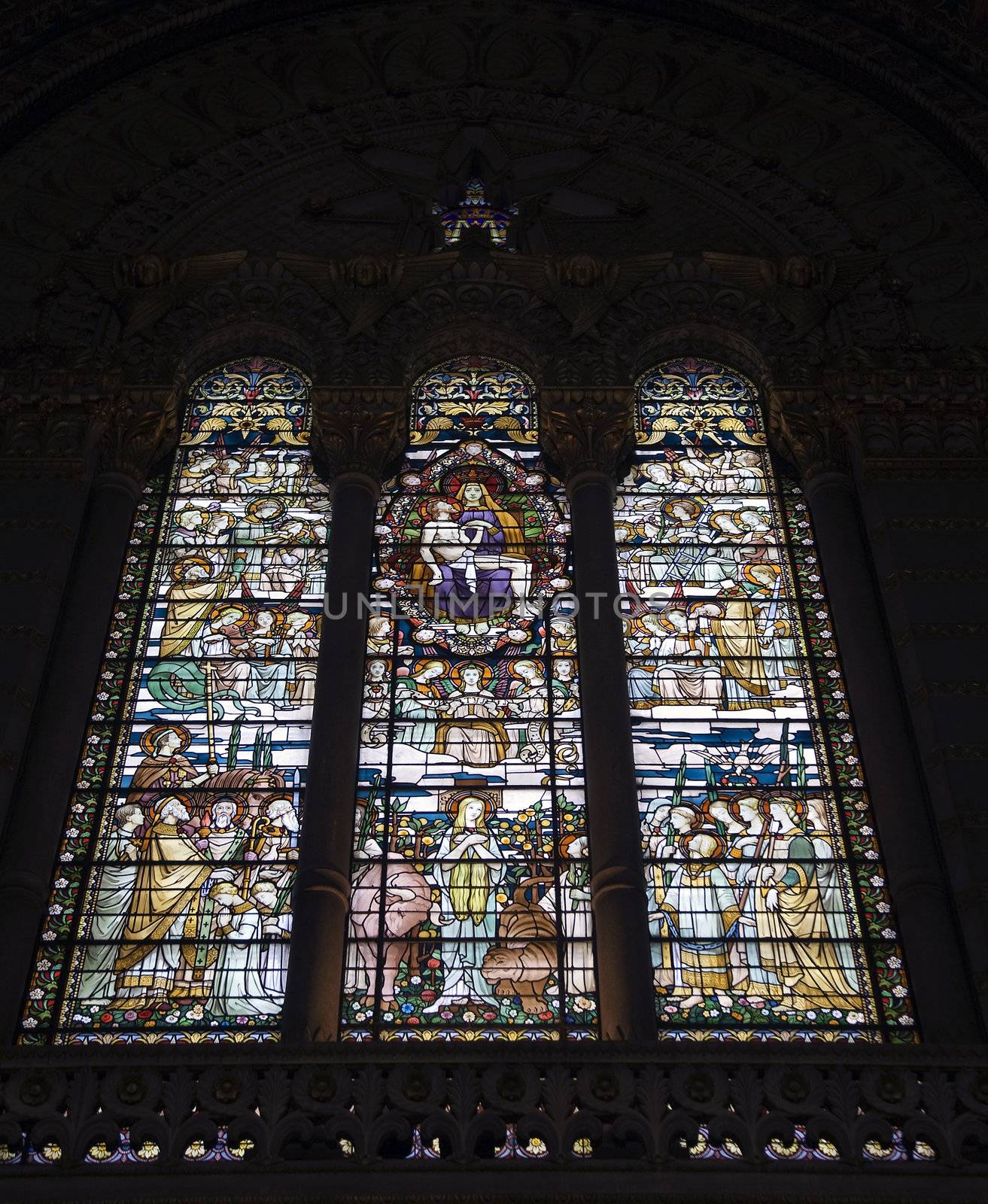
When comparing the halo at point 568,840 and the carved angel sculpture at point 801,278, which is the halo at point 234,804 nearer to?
the halo at point 568,840

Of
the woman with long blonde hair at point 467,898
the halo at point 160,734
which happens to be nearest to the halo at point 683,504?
the woman with long blonde hair at point 467,898

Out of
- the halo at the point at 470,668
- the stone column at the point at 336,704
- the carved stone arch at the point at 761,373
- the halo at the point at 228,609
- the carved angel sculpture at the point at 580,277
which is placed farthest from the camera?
the carved angel sculpture at the point at 580,277

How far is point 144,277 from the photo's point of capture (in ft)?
43.8

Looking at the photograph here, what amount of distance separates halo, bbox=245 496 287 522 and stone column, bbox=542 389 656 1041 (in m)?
1.96

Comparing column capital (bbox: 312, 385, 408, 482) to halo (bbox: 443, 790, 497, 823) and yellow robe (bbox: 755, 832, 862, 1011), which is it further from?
yellow robe (bbox: 755, 832, 862, 1011)

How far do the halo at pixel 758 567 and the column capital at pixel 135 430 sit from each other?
13.9 feet

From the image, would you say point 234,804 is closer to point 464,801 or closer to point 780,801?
point 464,801

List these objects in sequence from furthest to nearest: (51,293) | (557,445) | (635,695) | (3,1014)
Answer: (51,293) → (557,445) → (635,695) → (3,1014)

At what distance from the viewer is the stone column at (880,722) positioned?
9.13m

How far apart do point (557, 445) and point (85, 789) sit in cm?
416

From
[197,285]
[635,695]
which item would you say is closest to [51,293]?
[197,285]

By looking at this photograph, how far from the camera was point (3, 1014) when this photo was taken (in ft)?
29.4

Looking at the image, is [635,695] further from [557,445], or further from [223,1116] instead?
[223,1116]

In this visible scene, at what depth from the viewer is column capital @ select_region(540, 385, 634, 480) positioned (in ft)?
40.0
